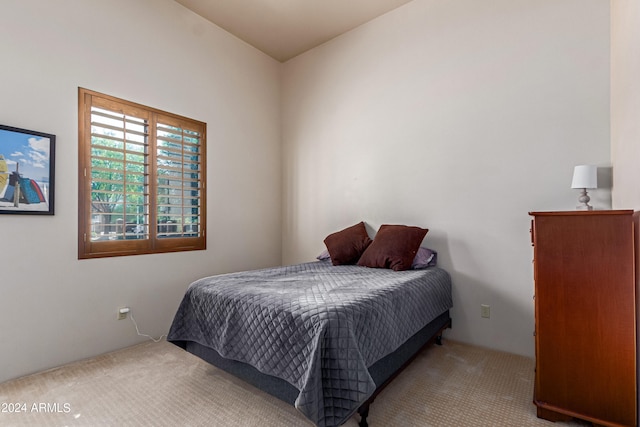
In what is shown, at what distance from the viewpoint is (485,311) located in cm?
273

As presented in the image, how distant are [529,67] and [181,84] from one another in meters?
3.12

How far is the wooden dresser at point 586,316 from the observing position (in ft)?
5.20

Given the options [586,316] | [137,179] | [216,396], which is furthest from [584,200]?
[137,179]

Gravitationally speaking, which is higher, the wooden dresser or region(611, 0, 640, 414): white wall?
region(611, 0, 640, 414): white wall

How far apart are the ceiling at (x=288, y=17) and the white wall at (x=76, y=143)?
0.16 metres

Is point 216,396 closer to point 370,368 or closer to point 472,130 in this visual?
point 370,368

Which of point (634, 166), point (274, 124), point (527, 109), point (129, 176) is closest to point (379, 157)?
point (527, 109)

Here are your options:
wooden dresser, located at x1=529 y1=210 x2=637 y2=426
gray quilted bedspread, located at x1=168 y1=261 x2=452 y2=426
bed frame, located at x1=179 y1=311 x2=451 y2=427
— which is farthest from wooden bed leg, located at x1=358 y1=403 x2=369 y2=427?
wooden dresser, located at x1=529 y1=210 x2=637 y2=426

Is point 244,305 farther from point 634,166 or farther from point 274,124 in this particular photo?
point 274,124

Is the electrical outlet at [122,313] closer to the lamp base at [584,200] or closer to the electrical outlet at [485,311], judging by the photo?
the electrical outlet at [485,311]

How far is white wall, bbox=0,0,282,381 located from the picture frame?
0.06 metres

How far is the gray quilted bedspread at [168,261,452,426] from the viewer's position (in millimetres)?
1497

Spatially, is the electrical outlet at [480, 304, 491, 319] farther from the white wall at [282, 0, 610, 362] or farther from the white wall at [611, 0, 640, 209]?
the white wall at [611, 0, 640, 209]

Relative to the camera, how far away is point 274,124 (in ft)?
13.9
